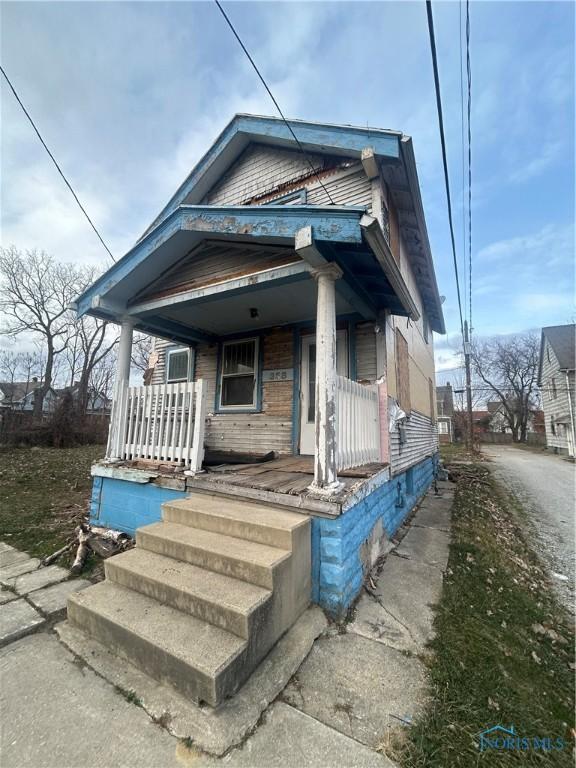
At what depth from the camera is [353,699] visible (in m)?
1.83

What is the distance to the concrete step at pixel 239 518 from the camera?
8.11 feet

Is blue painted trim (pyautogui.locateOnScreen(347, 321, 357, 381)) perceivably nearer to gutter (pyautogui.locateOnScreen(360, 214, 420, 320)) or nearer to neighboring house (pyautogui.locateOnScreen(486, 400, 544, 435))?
gutter (pyautogui.locateOnScreen(360, 214, 420, 320))

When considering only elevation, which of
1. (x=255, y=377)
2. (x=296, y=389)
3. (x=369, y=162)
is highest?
(x=369, y=162)

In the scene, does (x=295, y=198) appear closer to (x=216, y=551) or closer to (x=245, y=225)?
(x=245, y=225)

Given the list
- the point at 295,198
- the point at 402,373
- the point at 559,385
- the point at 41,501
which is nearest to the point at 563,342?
the point at 559,385

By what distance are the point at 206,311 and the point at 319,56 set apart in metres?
3.50

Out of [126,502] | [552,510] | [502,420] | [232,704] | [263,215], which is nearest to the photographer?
[232,704]

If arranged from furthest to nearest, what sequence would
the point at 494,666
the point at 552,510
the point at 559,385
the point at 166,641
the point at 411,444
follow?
the point at 559,385 < the point at 552,510 < the point at 411,444 < the point at 494,666 < the point at 166,641

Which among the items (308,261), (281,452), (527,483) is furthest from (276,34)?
(527,483)

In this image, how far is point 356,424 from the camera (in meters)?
3.71

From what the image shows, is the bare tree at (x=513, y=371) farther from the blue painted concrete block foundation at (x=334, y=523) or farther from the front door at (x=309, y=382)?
the blue painted concrete block foundation at (x=334, y=523)

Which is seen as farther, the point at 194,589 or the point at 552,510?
the point at 552,510

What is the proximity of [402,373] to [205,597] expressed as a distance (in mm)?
4796

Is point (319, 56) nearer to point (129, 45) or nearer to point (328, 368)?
point (129, 45)
